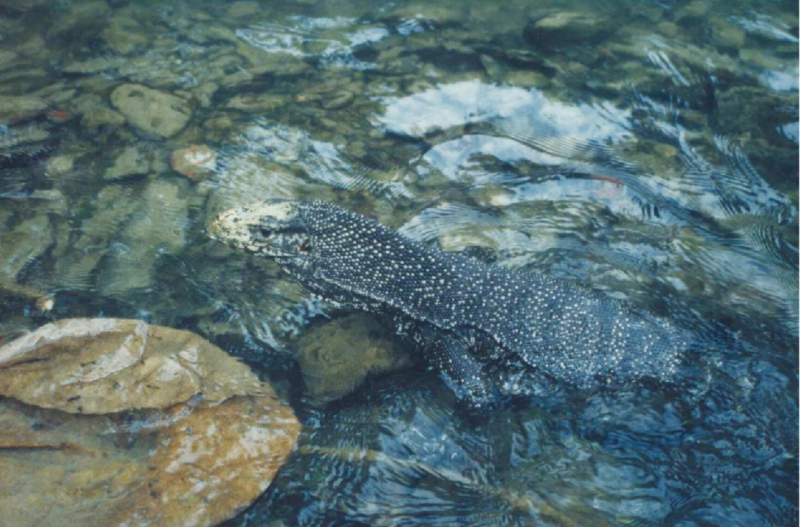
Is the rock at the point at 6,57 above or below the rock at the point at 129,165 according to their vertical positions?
above

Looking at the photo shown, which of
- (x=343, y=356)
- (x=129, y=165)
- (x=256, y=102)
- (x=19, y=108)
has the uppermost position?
(x=256, y=102)

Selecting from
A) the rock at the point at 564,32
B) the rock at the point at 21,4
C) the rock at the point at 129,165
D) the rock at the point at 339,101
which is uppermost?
the rock at the point at 564,32

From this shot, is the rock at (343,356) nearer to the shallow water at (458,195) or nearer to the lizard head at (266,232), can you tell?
the shallow water at (458,195)

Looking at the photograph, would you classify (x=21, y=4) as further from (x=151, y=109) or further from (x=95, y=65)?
(x=151, y=109)

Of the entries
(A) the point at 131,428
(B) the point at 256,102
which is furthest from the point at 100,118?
(A) the point at 131,428

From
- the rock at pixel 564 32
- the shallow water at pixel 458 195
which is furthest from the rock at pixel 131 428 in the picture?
the rock at pixel 564 32

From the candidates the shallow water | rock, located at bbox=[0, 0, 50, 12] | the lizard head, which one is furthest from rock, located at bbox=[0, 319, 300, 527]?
rock, located at bbox=[0, 0, 50, 12]

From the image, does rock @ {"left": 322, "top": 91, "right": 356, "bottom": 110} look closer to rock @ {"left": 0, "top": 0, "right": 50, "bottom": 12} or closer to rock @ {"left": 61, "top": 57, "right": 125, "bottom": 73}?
rock @ {"left": 61, "top": 57, "right": 125, "bottom": 73}
